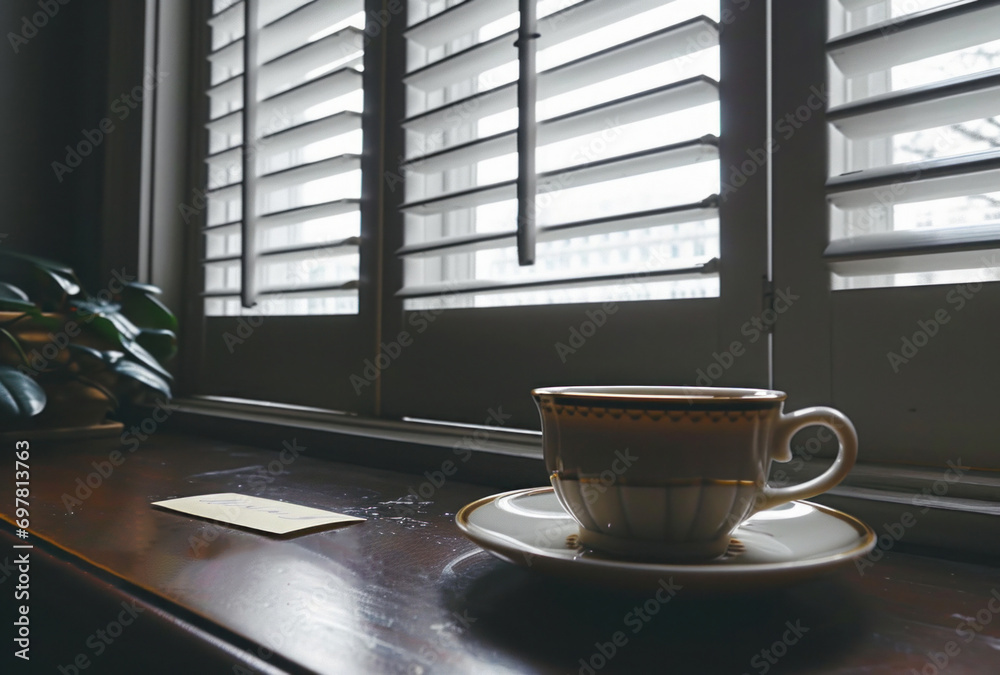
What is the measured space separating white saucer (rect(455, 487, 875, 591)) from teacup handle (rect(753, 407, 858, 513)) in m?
0.03

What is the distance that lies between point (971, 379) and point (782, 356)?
0.15 metres

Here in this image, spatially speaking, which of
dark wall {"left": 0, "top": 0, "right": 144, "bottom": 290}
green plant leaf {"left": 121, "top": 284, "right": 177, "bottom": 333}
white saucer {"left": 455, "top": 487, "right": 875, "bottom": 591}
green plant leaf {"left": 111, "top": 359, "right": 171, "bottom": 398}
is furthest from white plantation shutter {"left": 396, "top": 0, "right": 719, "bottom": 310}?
dark wall {"left": 0, "top": 0, "right": 144, "bottom": 290}

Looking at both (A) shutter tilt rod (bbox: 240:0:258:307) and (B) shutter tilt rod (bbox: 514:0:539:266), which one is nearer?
(B) shutter tilt rod (bbox: 514:0:539:266)

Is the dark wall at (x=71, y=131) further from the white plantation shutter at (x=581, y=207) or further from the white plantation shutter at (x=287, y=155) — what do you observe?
the white plantation shutter at (x=581, y=207)

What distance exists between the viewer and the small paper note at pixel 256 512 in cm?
59

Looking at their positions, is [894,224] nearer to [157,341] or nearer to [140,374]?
[140,374]

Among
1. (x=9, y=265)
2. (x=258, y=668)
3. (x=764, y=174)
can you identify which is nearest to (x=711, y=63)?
(x=764, y=174)

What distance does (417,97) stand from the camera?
108 cm

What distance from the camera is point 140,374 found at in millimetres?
1131

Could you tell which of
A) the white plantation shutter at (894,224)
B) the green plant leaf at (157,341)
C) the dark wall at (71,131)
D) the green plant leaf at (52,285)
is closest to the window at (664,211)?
the white plantation shutter at (894,224)

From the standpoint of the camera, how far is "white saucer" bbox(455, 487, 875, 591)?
0.35 metres

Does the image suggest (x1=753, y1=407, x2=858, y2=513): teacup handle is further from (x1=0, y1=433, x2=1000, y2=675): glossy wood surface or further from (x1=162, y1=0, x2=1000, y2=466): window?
(x1=162, y1=0, x2=1000, y2=466): window

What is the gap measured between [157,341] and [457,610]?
1.09 meters

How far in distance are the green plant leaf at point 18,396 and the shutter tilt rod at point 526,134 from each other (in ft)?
2.19
